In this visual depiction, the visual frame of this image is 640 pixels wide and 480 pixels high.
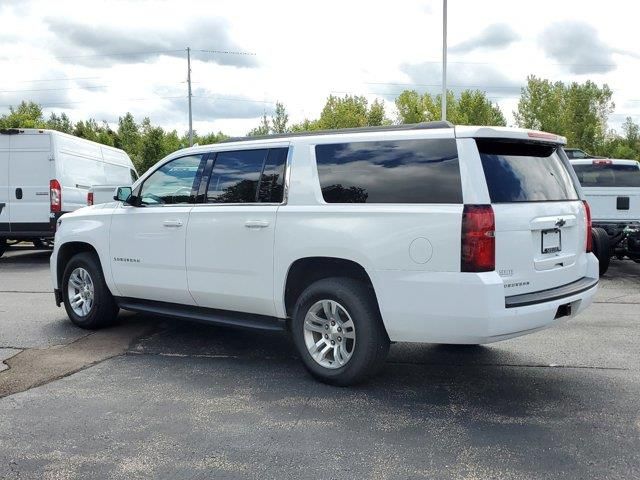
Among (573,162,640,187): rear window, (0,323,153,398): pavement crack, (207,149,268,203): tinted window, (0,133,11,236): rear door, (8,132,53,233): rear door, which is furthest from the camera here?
(0,133,11,236): rear door

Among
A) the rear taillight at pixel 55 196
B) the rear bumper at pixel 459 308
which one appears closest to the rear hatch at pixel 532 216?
the rear bumper at pixel 459 308

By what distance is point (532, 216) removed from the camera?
4.51 meters

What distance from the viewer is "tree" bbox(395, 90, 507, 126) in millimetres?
50812

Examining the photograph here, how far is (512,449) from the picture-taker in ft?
12.3

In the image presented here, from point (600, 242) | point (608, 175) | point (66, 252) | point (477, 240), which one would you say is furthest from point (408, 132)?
point (608, 175)

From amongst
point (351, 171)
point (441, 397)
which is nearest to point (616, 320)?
point (441, 397)

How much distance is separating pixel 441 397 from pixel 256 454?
158cm

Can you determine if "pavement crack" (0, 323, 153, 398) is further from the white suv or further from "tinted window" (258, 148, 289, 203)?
"tinted window" (258, 148, 289, 203)

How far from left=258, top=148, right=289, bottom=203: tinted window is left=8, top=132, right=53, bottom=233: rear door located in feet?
29.3

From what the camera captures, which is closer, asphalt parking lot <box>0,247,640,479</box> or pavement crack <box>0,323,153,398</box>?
asphalt parking lot <box>0,247,640,479</box>

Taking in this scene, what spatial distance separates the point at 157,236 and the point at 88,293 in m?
1.41

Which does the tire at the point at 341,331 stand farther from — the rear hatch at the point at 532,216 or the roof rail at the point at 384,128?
the roof rail at the point at 384,128

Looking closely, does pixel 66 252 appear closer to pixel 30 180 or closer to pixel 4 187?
pixel 30 180

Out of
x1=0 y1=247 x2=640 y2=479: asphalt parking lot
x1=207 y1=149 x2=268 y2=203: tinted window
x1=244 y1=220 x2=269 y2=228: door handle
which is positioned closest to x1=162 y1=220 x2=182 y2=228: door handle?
x1=207 y1=149 x2=268 y2=203: tinted window
